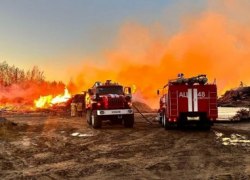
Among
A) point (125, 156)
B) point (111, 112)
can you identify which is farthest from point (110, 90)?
point (125, 156)

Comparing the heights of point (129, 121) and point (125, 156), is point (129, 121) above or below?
above

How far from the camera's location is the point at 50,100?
186 feet

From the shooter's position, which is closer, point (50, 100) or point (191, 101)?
point (191, 101)

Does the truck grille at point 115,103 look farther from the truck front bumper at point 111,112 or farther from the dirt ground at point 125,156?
the dirt ground at point 125,156

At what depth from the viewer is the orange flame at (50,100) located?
5222 centimetres

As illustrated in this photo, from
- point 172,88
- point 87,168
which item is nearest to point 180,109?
point 172,88

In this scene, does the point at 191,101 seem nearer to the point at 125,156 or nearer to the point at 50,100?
the point at 125,156

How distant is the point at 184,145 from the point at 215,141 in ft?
6.72

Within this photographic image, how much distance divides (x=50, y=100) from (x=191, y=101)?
34764 mm

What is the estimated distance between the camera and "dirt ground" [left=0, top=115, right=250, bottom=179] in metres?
12.0

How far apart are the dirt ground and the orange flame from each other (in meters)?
28.8

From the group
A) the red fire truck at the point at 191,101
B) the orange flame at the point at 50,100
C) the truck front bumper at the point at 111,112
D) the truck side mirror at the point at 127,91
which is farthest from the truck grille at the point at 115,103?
the orange flame at the point at 50,100

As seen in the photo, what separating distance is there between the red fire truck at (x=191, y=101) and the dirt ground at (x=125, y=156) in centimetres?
200

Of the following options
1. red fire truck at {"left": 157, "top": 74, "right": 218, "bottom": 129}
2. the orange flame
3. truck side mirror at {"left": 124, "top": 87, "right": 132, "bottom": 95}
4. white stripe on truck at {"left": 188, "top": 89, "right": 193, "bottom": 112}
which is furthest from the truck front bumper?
the orange flame
